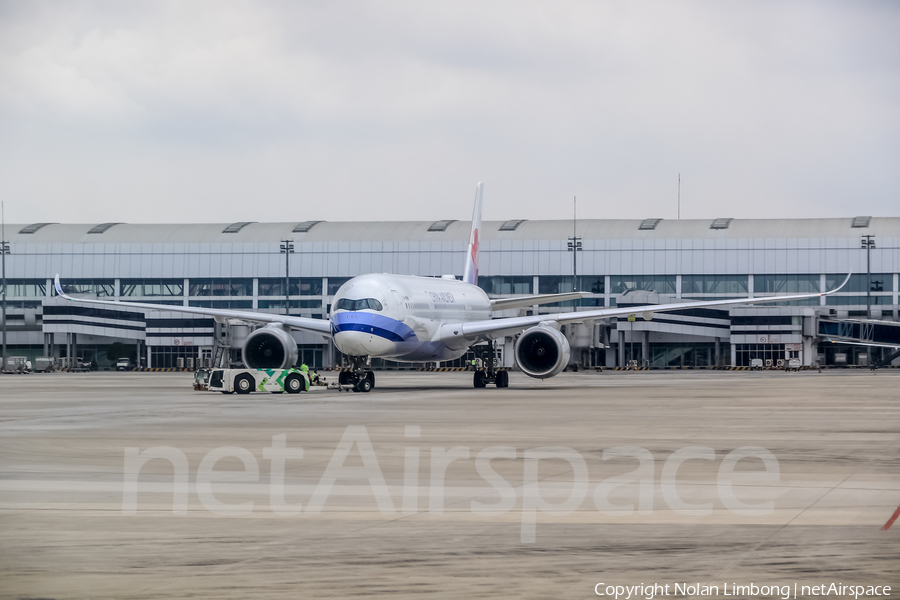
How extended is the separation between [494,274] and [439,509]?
104 meters

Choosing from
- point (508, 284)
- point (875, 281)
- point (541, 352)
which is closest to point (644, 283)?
point (508, 284)

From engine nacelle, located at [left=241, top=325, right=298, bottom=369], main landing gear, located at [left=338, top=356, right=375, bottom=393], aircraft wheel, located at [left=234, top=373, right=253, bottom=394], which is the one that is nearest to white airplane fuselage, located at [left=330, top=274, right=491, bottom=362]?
main landing gear, located at [left=338, top=356, right=375, bottom=393]

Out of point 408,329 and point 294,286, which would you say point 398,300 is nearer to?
point 408,329

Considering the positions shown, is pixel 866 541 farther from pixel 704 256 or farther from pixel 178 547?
pixel 704 256

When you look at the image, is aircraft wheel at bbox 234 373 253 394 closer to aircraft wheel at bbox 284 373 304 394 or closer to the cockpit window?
aircraft wheel at bbox 284 373 304 394

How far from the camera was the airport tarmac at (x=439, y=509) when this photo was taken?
834 centimetres

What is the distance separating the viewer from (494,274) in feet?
379

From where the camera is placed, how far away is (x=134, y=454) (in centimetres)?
1762

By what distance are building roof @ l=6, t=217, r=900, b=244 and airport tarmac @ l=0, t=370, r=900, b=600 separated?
93041mm

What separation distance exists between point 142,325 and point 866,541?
107094 millimetres

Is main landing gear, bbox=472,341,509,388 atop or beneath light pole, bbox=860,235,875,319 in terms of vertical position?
beneath

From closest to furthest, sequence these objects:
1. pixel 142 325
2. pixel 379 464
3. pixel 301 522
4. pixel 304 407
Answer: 1. pixel 301 522
2. pixel 379 464
3. pixel 304 407
4. pixel 142 325

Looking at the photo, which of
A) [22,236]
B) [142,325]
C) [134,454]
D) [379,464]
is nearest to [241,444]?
[134,454]

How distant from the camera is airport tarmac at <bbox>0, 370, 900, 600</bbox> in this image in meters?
8.34
